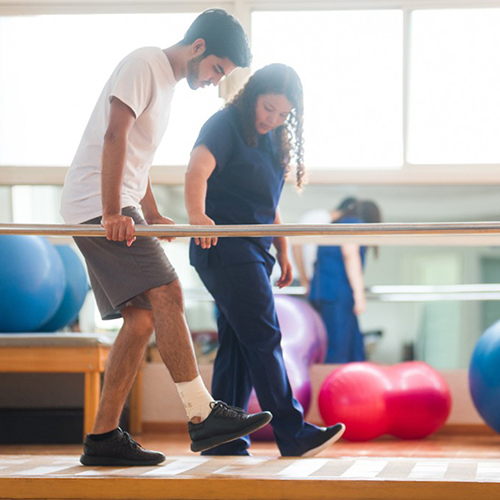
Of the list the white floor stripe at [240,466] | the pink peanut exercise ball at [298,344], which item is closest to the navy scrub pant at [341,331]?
the pink peanut exercise ball at [298,344]

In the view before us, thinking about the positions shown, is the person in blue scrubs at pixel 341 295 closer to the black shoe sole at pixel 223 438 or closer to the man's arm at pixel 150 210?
the man's arm at pixel 150 210

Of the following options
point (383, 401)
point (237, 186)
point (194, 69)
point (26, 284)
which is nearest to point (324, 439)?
point (237, 186)

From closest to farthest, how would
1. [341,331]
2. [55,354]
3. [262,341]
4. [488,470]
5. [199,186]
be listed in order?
[488,470] < [199,186] < [262,341] < [55,354] < [341,331]

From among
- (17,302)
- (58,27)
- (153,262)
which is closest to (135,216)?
(153,262)

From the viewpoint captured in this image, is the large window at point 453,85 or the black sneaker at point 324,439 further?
the large window at point 453,85

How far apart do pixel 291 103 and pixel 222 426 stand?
3.07 ft

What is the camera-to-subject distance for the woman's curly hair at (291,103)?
249cm

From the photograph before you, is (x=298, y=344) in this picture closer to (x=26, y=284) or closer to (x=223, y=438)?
(x=26, y=284)

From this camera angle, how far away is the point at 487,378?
3.25 metres

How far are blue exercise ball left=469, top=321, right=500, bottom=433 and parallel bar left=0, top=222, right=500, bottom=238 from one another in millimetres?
1226

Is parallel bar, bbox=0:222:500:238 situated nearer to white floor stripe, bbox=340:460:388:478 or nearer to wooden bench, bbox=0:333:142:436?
white floor stripe, bbox=340:460:388:478

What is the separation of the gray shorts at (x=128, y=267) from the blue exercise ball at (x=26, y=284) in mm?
1194

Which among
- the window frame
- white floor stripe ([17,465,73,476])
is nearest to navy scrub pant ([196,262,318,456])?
white floor stripe ([17,465,73,476])

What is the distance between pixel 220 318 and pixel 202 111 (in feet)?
4.47
